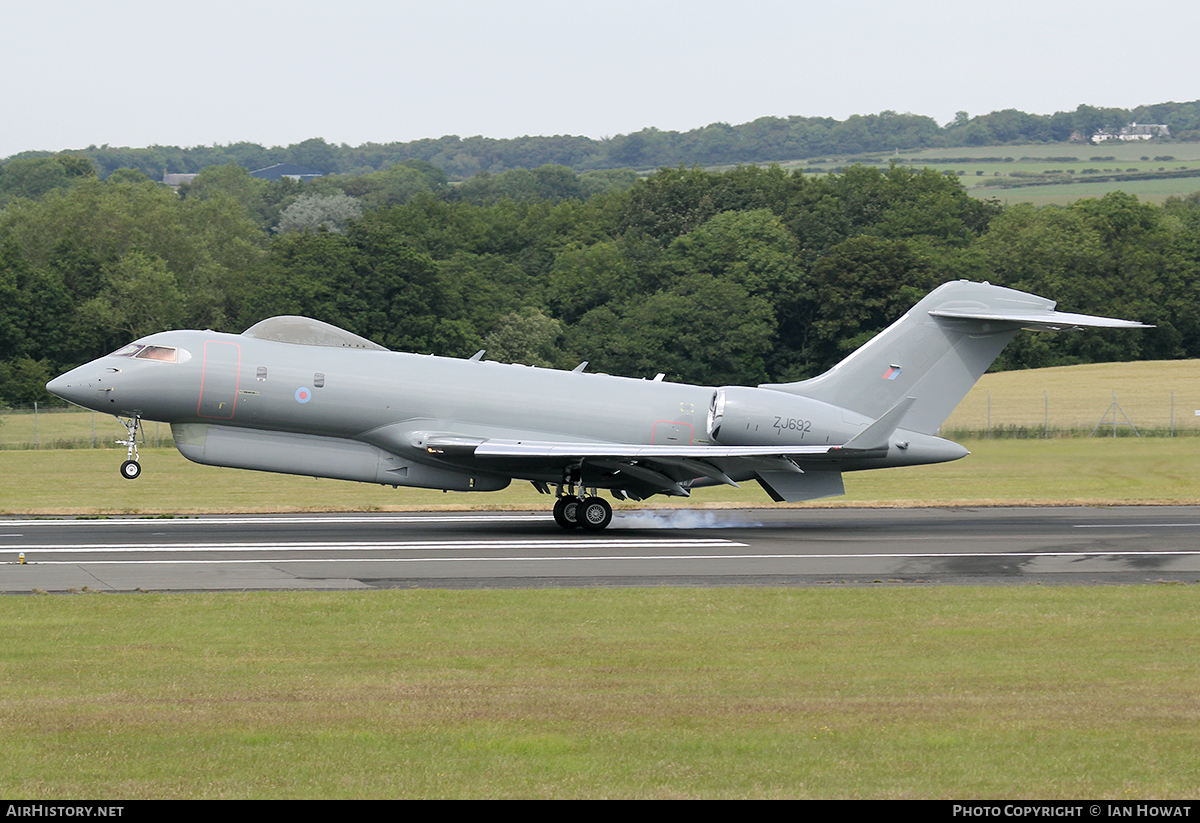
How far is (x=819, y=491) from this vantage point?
27.6 meters

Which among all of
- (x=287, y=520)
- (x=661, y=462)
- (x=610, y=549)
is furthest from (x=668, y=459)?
(x=287, y=520)

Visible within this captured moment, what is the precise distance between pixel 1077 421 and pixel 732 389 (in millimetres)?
31443

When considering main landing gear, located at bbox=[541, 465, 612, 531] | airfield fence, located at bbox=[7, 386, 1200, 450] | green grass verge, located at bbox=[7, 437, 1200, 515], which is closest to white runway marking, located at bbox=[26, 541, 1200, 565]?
main landing gear, located at bbox=[541, 465, 612, 531]

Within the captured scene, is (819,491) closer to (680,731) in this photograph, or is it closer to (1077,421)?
(680,731)

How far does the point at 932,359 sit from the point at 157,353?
16256 mm

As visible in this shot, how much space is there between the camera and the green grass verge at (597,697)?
29.6 ft

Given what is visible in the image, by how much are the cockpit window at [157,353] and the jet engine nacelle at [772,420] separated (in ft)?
35.6

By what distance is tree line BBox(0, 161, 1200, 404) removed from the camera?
85.3m

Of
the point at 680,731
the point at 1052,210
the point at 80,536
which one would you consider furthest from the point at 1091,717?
the point at 1052,210

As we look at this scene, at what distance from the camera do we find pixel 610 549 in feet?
79.5

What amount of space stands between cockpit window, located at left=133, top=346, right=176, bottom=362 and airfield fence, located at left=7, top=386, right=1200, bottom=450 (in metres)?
24.7

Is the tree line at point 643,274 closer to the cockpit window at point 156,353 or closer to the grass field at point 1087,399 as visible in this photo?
the grass field at point 1087,399

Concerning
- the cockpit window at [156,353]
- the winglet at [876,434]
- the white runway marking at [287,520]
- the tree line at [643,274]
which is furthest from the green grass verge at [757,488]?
the tree line at [643,274]
